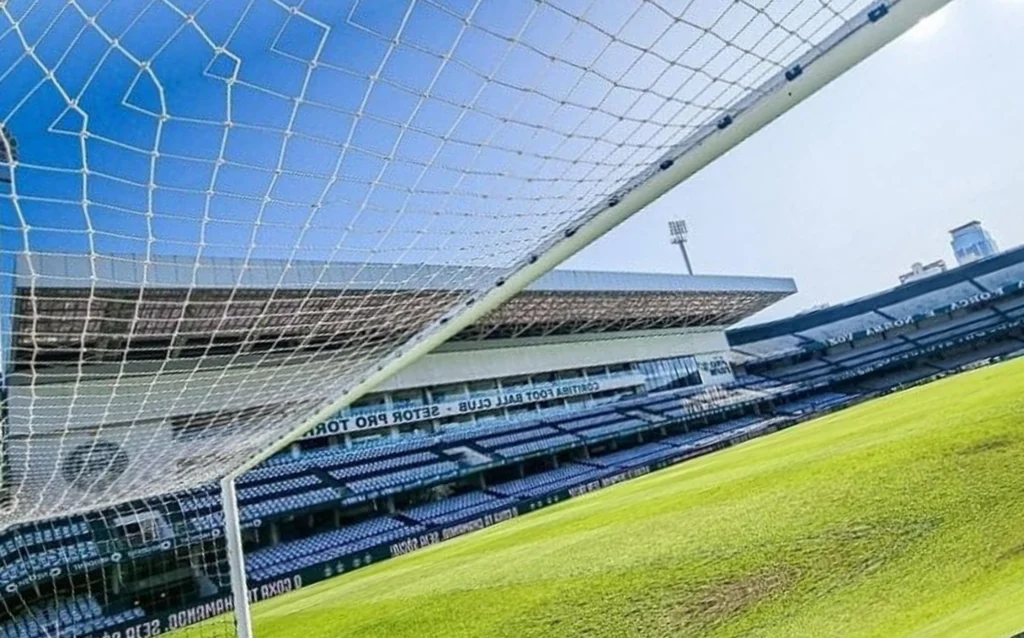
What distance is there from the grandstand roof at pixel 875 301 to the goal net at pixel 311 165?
36.0 metres

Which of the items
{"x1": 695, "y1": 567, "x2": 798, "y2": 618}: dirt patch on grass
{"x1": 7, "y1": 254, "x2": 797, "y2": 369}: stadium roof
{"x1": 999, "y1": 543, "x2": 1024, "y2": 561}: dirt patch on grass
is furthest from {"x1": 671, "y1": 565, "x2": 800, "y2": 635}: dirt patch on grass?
{"x1": 7, "y1": 254, "x2": 797, "y2": 369}: stadium roof

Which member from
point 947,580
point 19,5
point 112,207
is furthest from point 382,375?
point 947,580

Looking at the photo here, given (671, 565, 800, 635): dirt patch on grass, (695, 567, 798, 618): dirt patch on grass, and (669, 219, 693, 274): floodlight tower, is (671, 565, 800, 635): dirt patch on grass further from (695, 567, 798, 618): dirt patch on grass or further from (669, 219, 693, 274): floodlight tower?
(669, 219, 693, 274): floodlight tower

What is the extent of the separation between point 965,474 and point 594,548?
2793 mm

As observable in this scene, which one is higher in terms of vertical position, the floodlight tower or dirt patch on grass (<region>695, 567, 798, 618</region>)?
the floodlight tower

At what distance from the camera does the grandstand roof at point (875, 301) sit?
36.2m

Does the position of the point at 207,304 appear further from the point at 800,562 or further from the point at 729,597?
the point at 800,562

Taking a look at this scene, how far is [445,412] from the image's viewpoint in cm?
2398

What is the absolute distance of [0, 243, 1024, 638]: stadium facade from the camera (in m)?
3.55

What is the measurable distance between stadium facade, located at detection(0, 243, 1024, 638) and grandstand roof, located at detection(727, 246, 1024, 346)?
0.14 metres

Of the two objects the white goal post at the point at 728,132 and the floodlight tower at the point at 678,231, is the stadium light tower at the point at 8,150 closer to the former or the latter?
the white goal post at the point at 728,132

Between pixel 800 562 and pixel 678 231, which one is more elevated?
pixel 678 231

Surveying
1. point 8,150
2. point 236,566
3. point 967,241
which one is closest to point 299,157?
point 8,150

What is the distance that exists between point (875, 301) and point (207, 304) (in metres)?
40.0
